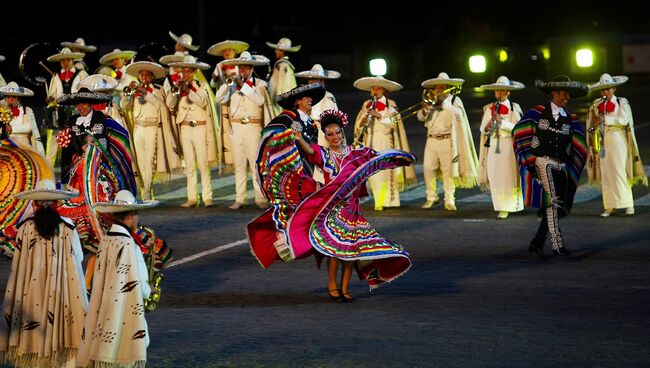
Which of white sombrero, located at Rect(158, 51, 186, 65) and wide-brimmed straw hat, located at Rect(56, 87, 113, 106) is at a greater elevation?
white sombrero, located at Rect(158, 51, 186, 65)

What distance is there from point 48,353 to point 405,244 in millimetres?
7183

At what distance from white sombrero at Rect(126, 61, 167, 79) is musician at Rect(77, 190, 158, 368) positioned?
1108 cm

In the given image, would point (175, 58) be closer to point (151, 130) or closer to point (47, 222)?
point (151, 130)

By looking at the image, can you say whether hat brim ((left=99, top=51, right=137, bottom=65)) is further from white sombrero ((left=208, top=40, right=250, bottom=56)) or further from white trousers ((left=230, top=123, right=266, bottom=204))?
white trousers ((left=230, top=123, right=266, bottom=204))

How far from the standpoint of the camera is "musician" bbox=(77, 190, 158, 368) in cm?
938

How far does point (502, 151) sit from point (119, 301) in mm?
10125

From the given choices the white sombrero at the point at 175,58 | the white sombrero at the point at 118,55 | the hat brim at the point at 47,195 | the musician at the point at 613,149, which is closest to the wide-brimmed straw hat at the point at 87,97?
the hat brim at the point at 47,195

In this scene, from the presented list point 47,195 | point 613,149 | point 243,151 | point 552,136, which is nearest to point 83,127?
point 47,195

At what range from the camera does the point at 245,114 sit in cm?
2014

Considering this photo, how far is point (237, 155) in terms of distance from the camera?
20359mm

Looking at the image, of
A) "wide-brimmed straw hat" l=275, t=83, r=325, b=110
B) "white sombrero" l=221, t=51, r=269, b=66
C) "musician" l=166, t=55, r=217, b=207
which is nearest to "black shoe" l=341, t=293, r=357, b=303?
"wide-brimmed straw hat" l=275, t=83, r=325, b=110

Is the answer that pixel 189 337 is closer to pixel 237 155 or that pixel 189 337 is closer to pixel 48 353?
pixel 48 353

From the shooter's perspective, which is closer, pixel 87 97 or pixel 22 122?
pixel 87 97

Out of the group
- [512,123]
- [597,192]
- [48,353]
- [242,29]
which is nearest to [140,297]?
[48,353]
